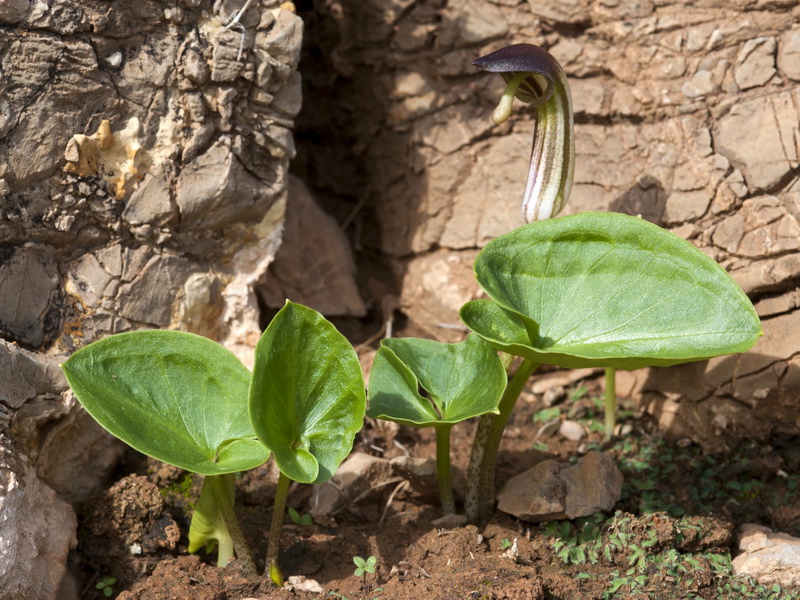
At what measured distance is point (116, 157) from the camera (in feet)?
7.47

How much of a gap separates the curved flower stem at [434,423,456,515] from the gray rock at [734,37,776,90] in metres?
1.52

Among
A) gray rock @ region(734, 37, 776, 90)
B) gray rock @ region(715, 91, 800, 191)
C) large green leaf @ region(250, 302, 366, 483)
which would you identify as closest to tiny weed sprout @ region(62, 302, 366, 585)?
large green leaf @ region(250, 302, 366, 483)

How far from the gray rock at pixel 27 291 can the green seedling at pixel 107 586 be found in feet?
A: 2.22

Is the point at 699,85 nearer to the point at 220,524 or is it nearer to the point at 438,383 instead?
the point at 438,383

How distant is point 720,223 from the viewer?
254 cm

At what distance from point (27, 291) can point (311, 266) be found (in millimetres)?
1181

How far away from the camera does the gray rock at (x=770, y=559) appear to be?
2031 millimetres

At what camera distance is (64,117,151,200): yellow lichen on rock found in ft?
7.27

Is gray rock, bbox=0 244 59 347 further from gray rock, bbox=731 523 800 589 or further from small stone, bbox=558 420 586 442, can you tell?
gray rock, bbox=731 523 800 589

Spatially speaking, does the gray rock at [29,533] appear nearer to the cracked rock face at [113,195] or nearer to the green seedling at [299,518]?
the cracked rock face at [113,195]

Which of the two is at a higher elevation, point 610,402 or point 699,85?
point 699,85

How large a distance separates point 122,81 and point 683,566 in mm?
2079

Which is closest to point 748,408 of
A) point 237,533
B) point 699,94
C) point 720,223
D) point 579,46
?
point 720,223

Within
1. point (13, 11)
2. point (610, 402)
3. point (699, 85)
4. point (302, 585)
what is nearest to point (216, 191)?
point (13, 11)
